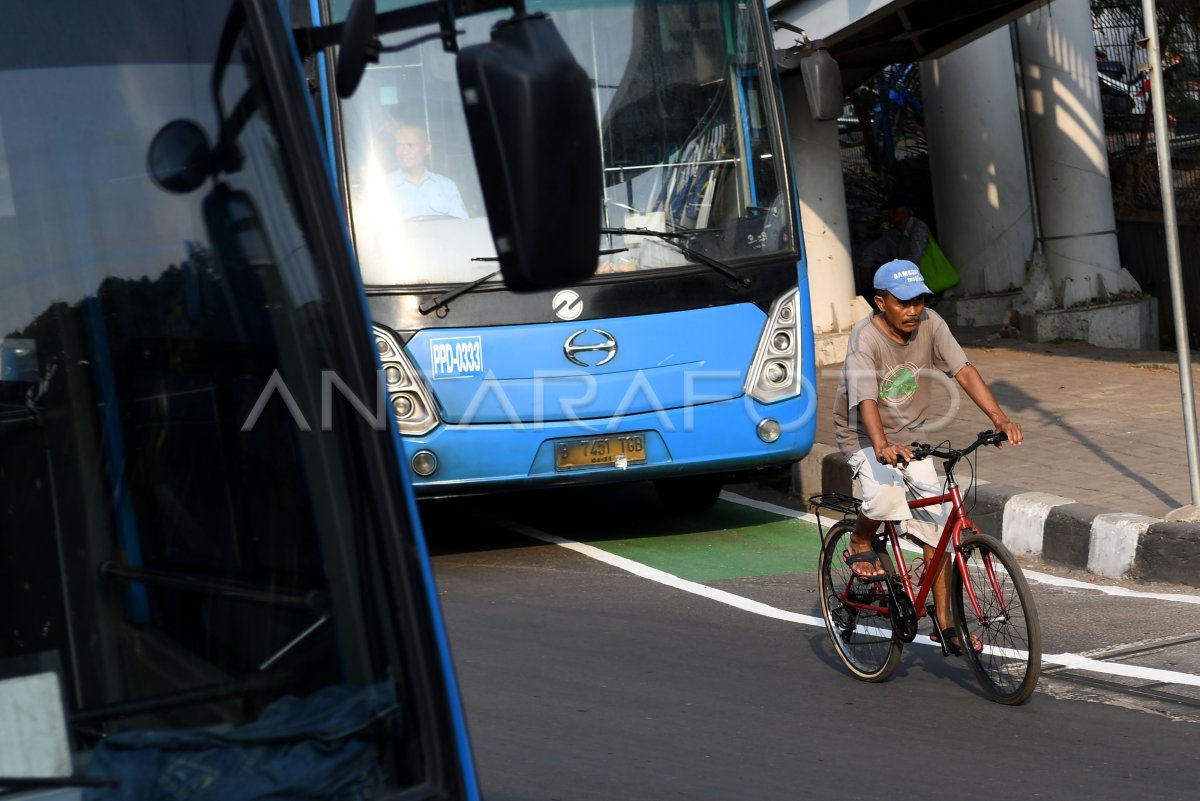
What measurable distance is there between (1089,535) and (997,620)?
2.45 metres

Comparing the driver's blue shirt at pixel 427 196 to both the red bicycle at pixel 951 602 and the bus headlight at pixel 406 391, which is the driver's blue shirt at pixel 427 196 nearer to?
the bus headlight at pixel 406 391

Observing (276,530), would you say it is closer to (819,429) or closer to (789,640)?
(789,640)

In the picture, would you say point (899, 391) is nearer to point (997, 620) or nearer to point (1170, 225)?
point (997, 620)

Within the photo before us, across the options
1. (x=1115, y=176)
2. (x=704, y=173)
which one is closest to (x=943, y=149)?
(x=1115, y=176)

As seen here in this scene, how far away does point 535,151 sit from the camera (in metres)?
2.20

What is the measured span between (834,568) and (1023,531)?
217 centimetres

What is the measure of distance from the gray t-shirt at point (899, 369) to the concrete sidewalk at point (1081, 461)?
200 cm

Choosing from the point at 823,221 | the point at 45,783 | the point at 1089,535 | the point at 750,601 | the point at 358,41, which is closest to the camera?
the point at 45,783

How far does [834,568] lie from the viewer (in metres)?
6.29

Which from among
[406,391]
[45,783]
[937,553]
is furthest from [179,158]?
[406,391]

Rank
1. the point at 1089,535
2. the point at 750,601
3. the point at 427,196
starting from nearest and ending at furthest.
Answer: the point at 750,601 < the point at 1089,535 < the point at 427,196

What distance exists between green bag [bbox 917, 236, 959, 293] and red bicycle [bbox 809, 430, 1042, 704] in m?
9.93

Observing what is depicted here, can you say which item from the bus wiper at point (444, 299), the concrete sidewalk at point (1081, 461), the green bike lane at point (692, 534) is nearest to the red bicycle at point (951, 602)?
the green bike lane at point (692, 534)

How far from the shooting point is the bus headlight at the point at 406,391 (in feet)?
25.9
